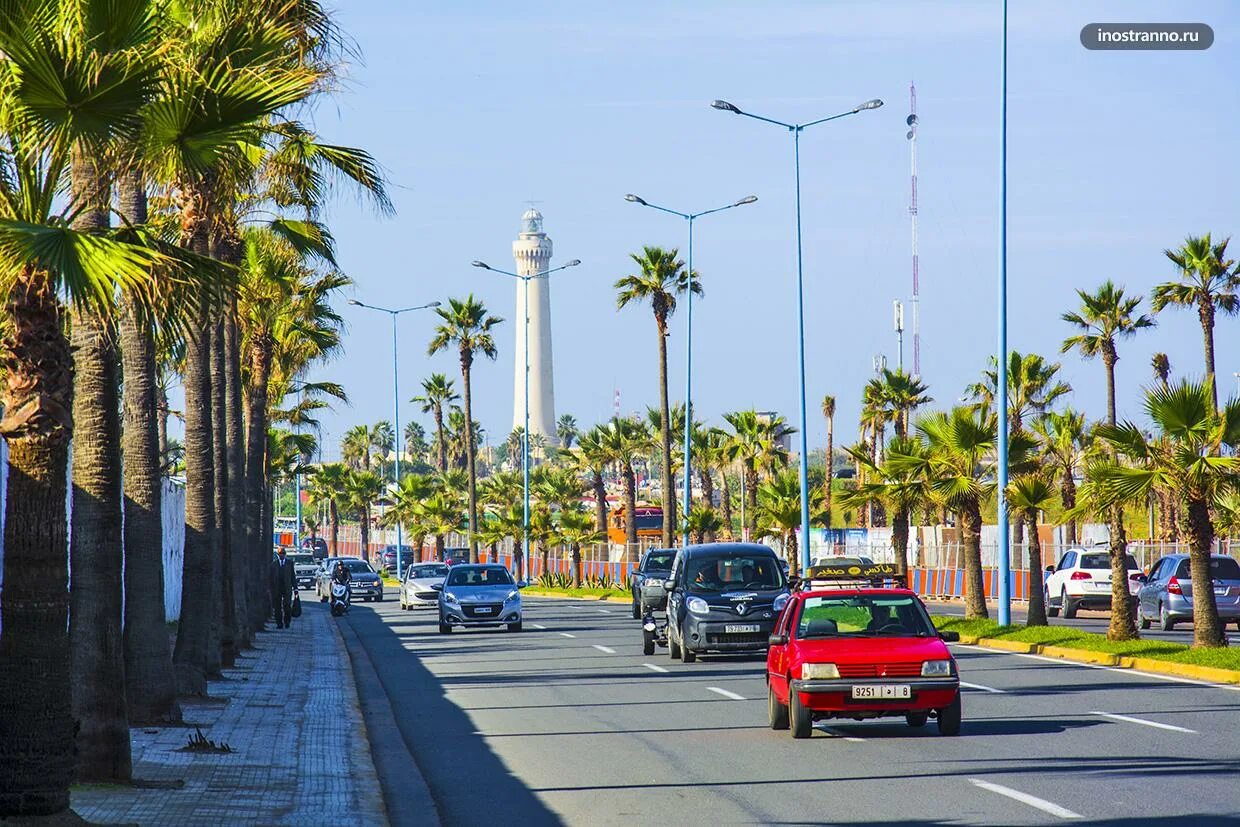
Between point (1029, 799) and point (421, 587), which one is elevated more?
point (1029, 799)

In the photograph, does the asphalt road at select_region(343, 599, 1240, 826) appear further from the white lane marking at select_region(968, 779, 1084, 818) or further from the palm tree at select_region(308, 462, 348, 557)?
the palm tree at select_region(308, 462, 348, 557)

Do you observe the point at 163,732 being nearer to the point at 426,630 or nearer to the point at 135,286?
the point at 135,286

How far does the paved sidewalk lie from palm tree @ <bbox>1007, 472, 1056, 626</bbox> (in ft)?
47.9

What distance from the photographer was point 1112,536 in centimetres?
3008

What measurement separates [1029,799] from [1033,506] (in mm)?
22042

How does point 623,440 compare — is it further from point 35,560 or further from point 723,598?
point 35,560

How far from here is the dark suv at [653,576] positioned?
39312mm

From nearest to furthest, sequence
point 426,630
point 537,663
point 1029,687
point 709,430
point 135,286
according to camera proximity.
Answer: point 135,286
point 1029,687
point 537,663
point 426,630
point 709,430

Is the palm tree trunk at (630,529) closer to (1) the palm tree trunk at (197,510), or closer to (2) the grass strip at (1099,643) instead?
(2) the grass strip at (1099,643)

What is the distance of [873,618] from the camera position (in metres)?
17.5

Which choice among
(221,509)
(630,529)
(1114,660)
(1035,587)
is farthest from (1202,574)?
(630,529)

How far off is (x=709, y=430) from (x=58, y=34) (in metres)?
74.3

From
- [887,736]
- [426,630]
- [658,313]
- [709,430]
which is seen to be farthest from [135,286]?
[709,430]

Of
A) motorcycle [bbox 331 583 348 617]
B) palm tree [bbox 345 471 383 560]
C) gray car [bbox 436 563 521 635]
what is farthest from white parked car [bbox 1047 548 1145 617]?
palm tree [bbox 345 471 383 560]
